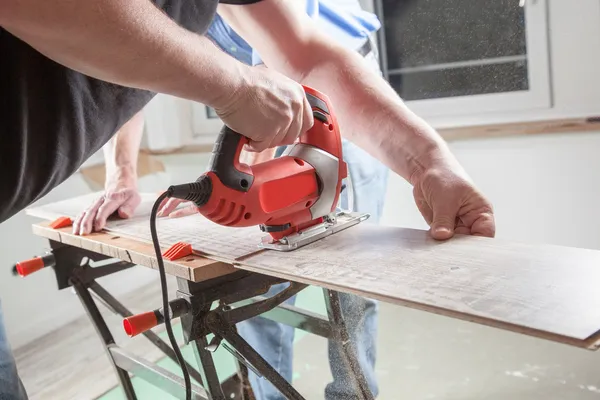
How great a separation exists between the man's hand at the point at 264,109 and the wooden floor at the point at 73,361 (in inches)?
49.3

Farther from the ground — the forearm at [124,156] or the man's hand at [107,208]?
the forearm at [124,156]

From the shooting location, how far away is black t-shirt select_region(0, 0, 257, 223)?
2.59 feet

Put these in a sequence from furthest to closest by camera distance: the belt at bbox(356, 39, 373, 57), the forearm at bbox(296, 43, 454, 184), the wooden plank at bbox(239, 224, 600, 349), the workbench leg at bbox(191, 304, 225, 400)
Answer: the belt at bbox(356, 39, 373, 57) → the forearm at bbox(296, 43, 454, 184) → the workbench leg at bbox(191, 304, 225, 400) → the wooden plank at bbox(239, 224, 600, 349)

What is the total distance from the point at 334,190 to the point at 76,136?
0.41 metres

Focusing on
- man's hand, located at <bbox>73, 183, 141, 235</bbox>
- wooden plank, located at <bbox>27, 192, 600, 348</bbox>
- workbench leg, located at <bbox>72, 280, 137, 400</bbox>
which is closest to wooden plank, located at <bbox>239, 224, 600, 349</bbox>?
wooden plank, located at <bbox>27, 192, 600, 348</bbox>

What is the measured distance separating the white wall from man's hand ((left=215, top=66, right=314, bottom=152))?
1.14 metres

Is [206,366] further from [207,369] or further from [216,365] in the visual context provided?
[216,365]

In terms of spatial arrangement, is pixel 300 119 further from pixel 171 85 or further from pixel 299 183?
pixel 171 85

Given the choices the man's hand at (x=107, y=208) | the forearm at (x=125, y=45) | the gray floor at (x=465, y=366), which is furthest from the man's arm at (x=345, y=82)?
the gray floor at (x=465, y=366)

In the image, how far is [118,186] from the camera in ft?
4.32

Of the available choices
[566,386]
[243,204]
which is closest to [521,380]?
[566,386]

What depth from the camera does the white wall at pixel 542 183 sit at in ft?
5.48

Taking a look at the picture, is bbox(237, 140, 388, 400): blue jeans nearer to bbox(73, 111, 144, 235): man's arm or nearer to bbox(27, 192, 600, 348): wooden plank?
bbox(73, 111, 144, 235): man's arm

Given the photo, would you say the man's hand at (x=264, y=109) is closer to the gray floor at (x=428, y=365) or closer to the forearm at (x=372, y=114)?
the forearm at (x=372, y=114)
